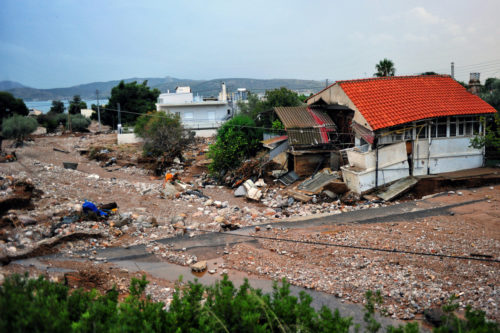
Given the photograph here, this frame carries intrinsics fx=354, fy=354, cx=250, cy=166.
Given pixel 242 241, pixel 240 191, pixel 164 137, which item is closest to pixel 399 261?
pixel 242 241

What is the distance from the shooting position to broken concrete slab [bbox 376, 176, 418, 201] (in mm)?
14539

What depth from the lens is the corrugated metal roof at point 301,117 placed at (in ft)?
59.7

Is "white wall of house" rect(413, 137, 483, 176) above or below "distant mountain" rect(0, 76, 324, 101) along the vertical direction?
below

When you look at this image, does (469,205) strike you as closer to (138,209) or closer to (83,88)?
(138,209)

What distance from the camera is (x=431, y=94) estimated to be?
17359 mm

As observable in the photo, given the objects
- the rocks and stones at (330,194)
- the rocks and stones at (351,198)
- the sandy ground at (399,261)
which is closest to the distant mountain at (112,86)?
the sandy ground at (399,261)

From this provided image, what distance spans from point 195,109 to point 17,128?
54.3 feet

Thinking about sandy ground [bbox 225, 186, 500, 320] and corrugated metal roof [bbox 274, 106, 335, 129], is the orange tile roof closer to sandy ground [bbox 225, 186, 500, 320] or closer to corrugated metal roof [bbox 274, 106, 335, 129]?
corrugated metal roof [bbox 274, 106, 335, 129]

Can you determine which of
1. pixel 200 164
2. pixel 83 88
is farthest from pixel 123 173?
pixel 83 88

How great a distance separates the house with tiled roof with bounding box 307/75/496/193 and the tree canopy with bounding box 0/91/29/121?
40.2 m

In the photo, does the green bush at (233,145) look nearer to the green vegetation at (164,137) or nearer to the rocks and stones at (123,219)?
the green vegetation at (164,137)

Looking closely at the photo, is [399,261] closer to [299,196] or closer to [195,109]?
[299,196]

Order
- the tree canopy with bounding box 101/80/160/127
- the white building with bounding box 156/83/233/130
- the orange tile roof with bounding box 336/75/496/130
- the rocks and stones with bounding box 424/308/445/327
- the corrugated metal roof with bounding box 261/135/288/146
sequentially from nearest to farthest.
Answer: the rocks and stones with bounding box 424/308/445/327, the orange tile roof with bounding box 336/75/496/130, the corrugated metal roof with bounding box 261/135/288/146, the white building with bounding box 156/83/233/130, the tree canopy with bounding box 101/80/160/127

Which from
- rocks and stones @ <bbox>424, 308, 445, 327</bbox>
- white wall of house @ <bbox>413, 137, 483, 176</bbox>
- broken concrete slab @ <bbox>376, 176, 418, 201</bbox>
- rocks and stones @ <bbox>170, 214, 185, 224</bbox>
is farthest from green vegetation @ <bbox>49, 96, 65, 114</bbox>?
rocks and stones @ <bbox>424, 308, 445, 327</bbox>
